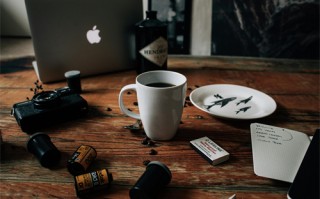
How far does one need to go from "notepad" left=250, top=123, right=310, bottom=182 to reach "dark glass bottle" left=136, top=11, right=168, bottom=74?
1.30 feet

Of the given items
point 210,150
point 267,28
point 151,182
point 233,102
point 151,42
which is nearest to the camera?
point 151,182

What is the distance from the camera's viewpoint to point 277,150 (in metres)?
0.51

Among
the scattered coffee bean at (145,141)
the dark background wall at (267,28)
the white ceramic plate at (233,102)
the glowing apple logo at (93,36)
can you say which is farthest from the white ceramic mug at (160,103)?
the dark background wall at (267,28)

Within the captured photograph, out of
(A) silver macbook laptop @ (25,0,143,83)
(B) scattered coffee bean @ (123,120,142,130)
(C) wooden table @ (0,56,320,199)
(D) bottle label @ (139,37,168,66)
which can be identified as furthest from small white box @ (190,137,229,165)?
(A) silver macbook laptop @ (25,0,143,83)

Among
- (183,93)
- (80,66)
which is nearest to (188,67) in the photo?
(80,66)

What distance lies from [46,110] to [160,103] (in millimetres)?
275

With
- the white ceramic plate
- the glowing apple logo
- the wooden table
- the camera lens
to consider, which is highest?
the glowing apple logo

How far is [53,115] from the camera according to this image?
61 centimetres

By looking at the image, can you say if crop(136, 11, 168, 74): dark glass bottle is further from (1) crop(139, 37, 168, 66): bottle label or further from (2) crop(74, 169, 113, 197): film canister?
(2) crop(74, 169, 113, 197): film canister

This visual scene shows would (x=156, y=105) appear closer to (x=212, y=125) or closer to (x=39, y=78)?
(x=212, y=125)

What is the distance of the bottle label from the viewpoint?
84 cm

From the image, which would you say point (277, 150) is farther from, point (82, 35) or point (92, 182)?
point (82, 35)

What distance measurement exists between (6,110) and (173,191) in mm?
506

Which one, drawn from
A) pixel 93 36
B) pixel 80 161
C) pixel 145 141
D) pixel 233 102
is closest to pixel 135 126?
pixel 145 141
